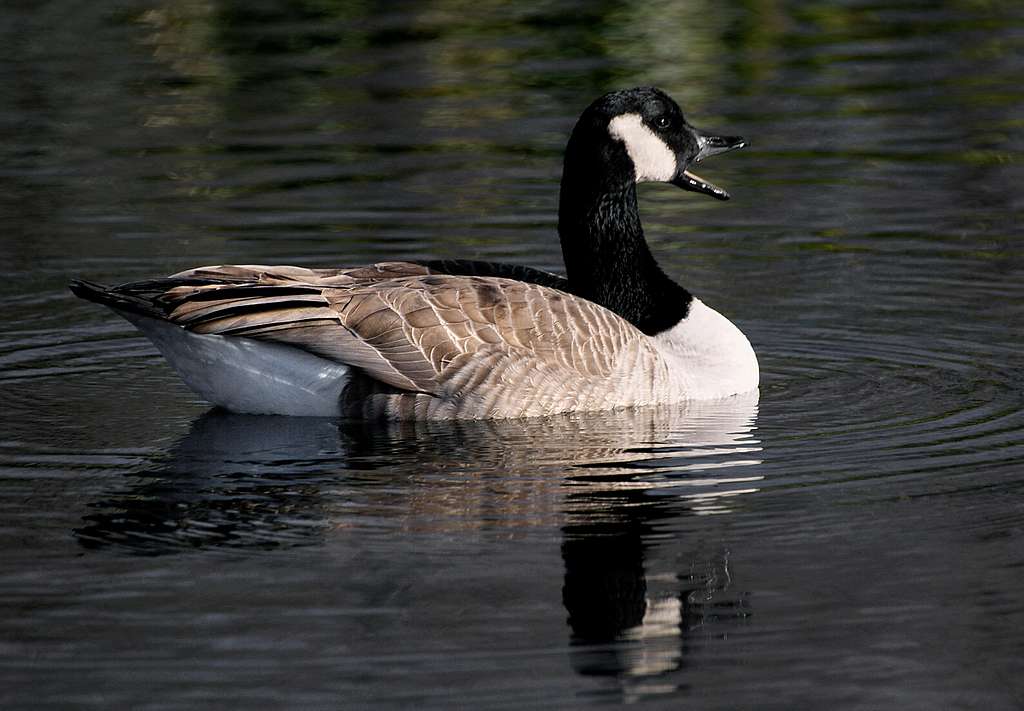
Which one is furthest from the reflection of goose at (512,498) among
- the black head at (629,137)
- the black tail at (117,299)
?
the black head at (629,137)

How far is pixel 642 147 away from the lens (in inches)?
460

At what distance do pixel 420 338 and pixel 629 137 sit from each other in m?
2.01

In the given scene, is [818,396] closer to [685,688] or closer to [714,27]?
[685,688]

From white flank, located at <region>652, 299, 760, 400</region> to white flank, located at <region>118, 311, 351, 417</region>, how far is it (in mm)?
2141

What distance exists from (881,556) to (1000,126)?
10797mm

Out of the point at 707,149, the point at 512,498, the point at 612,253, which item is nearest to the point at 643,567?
the point at 512,498

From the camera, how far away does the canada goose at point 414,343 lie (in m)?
10.6

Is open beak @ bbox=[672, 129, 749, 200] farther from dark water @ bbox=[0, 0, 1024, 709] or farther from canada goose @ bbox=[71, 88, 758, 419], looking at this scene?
dark water @ bbox=[0, 0, 1024, 709]

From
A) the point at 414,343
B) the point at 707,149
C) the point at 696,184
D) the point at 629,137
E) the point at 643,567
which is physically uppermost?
the point at 629,137

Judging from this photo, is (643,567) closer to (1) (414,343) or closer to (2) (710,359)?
(1) (414,343)

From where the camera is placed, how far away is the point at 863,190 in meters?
16.2

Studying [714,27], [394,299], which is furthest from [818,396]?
[714,27]

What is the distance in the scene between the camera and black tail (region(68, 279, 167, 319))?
412 inches

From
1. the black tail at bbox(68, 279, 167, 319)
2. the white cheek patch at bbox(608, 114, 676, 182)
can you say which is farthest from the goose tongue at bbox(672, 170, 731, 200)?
the black tail at bbox(68, 279, 167, 319)
